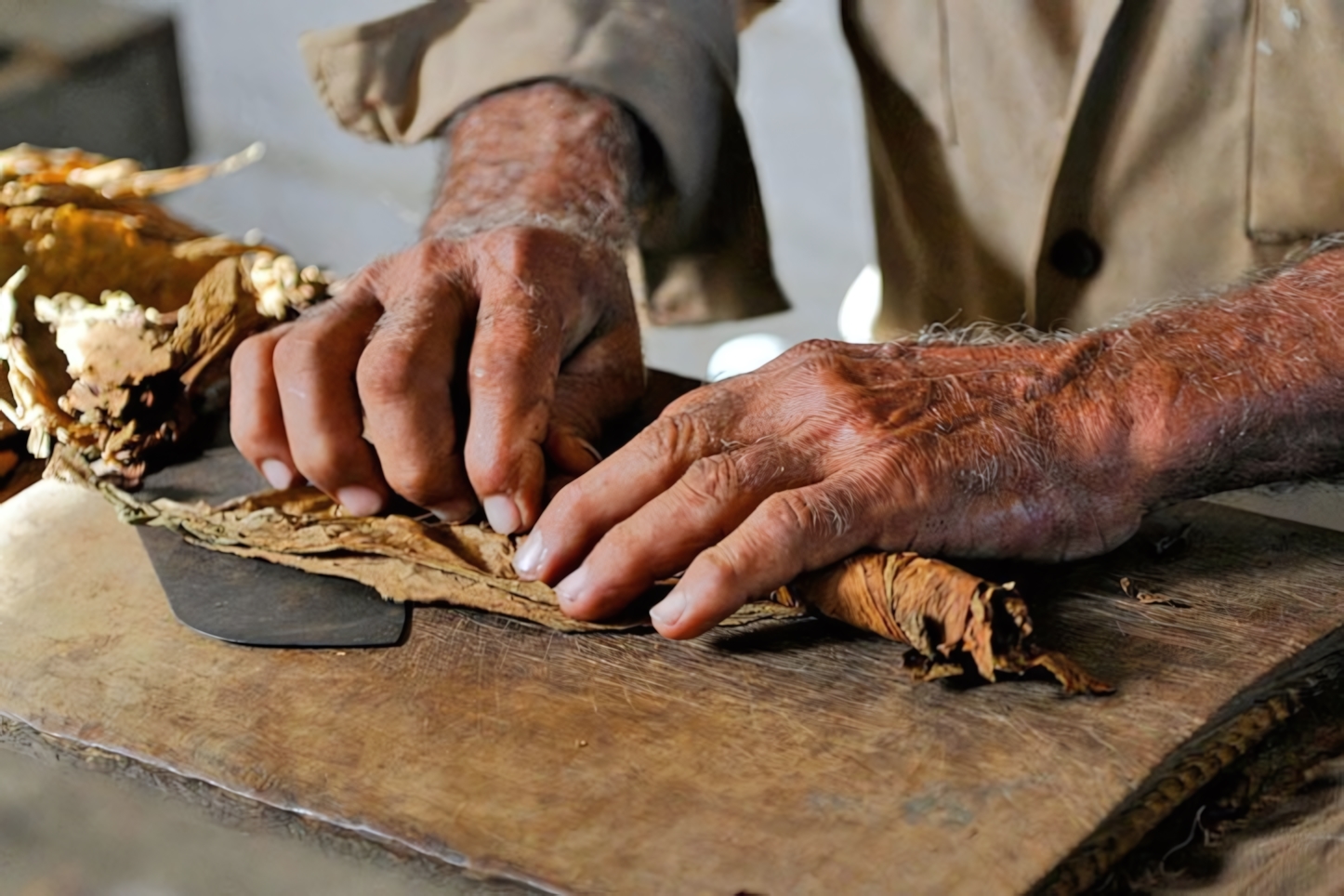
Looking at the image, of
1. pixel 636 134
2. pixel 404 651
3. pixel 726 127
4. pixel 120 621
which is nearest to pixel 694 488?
pixel 404 651

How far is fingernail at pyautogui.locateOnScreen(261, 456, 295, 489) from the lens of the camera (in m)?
1.17

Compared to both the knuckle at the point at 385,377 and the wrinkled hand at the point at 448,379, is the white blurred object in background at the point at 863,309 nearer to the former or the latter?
the wrinkled hand at the point at 448,379

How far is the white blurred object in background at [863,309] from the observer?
181cm

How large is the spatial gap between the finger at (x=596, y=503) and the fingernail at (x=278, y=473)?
10.6 inches

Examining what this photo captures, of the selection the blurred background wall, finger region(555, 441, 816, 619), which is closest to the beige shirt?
finger region(555, 441, 816, 619)

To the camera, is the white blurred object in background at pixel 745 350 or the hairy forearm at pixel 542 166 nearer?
the hairy forearm at pixel 542 166

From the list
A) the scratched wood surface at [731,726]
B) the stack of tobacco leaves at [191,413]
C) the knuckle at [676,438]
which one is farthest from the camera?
the knuckle at [676,438]

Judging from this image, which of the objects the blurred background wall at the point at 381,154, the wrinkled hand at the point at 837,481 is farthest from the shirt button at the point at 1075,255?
the blurred background wall at the point at 381,154

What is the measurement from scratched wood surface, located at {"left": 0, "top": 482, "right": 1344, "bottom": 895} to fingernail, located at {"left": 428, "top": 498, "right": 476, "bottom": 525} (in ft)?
0.31

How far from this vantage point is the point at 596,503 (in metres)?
1.00

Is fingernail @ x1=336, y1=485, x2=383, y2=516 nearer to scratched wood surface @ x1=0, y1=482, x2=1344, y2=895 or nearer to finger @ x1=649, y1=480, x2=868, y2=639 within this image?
scratched wood surface @ x1=0, y1=482, x2=1344, y2=895

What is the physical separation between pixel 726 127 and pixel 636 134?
0.15 metres

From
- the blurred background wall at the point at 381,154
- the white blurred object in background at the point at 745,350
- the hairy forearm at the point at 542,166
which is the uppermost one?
the hairy forearm at the point at 542,166

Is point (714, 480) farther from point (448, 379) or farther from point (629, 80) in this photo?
point (629, 80)
